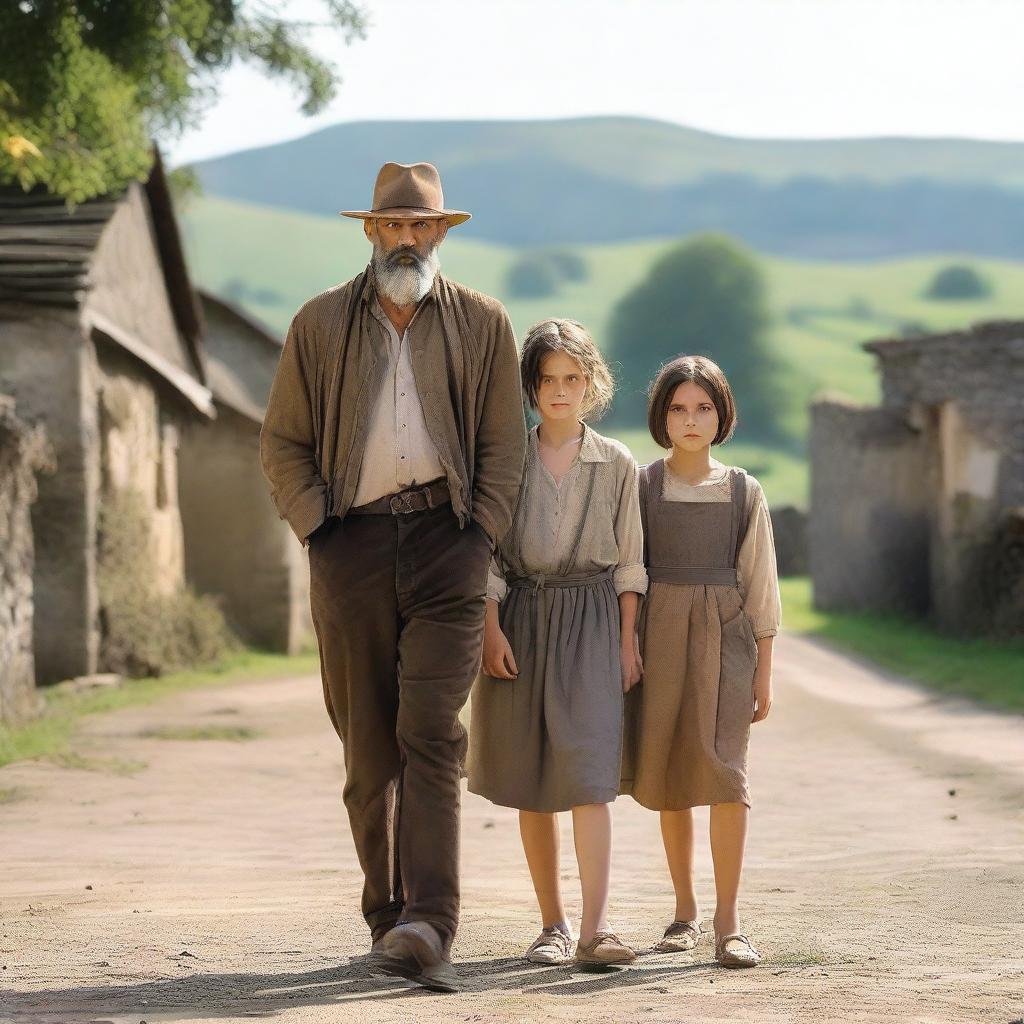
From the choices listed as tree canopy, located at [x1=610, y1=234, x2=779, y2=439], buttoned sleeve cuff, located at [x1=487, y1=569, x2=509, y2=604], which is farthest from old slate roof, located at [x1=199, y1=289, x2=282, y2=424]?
tree canopy, located at [x1=610, y1=234, x2=779, y2=439]

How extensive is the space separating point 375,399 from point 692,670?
1.25m

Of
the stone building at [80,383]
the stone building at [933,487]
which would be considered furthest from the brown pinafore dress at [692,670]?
the stone building at [933,487]

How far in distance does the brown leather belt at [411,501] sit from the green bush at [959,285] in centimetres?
9404

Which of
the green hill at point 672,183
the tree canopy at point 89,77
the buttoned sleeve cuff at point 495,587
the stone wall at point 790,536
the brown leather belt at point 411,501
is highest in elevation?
the green hill at point 672,183

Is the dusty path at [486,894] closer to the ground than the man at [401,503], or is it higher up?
closer to the ground

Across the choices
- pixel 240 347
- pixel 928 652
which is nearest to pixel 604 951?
pixel 928 652

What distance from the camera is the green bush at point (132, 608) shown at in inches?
585

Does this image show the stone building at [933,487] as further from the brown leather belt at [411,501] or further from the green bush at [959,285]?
the green bush at [959,285]

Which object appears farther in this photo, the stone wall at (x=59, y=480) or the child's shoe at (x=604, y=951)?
the stone wall at (x=59, y=480)

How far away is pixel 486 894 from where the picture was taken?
625cm

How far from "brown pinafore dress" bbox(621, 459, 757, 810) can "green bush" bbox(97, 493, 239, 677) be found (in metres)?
10.3

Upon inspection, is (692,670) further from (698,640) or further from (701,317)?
(701,317)

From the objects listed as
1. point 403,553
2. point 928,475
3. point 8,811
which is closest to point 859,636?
point 928,475

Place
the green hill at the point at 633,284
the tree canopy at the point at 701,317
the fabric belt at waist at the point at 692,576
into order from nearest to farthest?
the fabric belt at waist at the point at 692,576 → the tree canopy at the point at 701,317 → the green hill at the point at 633,284
